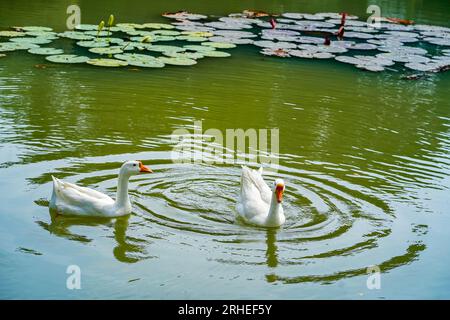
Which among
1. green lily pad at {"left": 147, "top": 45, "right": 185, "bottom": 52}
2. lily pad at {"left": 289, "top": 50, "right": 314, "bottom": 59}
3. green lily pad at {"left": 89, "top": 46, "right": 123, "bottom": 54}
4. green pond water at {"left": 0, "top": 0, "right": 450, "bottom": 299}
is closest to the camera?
green pond water at {"left": 0, "top": 0, "right": 450, "bottom": 299}

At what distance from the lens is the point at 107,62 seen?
47.1 ft

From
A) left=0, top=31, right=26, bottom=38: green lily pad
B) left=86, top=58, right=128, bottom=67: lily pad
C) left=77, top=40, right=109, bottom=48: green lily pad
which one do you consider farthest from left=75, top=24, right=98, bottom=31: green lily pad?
left=86, top=58, right=128, bottom=67: lily pad

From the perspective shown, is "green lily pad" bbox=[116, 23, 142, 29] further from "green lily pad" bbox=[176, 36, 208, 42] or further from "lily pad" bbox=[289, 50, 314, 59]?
"lily pad" bbox=[289, 50, 314, 59]

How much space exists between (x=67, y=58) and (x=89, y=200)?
706cm

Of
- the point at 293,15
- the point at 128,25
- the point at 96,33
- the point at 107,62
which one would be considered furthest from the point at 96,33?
the point at 293,15

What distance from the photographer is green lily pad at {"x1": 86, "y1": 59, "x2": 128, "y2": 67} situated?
1427 centimetres

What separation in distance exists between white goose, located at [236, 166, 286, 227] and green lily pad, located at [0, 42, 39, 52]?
803 cm

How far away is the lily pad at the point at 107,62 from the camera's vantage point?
1427 cm

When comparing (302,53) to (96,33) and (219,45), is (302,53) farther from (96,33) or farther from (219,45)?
(96,33)

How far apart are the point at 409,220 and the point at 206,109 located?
4.93 meters

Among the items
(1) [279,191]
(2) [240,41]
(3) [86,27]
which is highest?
(3) [86,27]

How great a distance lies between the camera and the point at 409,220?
8367 millimetres
